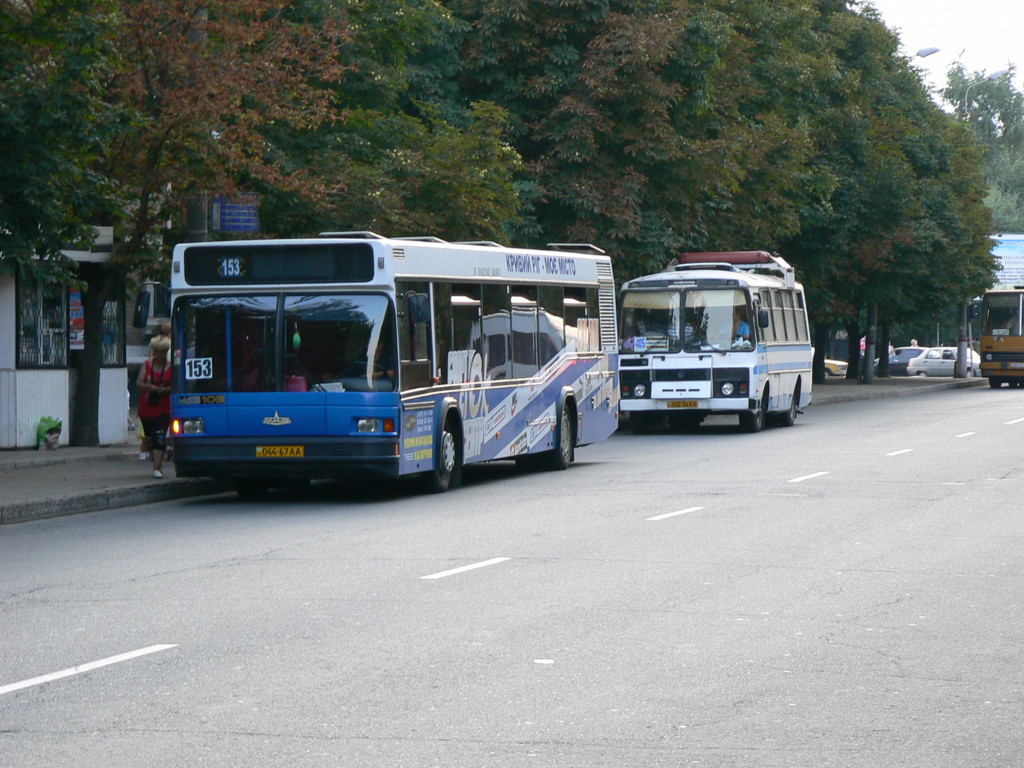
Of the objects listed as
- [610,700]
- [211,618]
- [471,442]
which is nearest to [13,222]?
[471,442]

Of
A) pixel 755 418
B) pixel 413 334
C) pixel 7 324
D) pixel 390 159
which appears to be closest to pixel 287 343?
pixel 413 334

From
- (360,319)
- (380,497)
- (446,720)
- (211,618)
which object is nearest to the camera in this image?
(446,720)

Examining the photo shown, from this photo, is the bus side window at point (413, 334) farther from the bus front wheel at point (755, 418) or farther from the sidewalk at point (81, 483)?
the bus front wheel at point (755, 418)

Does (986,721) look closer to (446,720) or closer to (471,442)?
(446,720)

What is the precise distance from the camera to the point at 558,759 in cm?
607

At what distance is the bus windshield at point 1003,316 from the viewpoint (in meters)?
55.5

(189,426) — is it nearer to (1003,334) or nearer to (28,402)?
(28,402)

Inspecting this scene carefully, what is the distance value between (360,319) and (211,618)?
302 inches

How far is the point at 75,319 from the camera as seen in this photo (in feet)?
79.5

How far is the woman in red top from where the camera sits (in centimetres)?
1891

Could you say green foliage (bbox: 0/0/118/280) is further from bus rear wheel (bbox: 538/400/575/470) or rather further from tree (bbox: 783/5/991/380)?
tree (bbox: 783/5/991/380)

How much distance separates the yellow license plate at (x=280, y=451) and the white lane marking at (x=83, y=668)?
8319 mm

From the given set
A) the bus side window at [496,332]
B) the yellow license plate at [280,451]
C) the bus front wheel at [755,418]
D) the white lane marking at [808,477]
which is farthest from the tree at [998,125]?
the yellow license plate at [280,451]

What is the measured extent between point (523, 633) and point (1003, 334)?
49.9m
